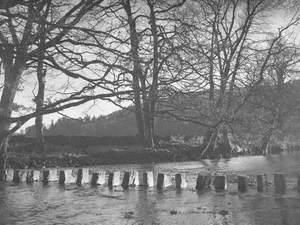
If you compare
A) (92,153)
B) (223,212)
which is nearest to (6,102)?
(223,212)

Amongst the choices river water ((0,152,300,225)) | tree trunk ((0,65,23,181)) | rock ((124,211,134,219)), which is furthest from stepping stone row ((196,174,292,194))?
tree trunk ((0,65,23,181))

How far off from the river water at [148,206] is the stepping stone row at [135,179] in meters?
0.23

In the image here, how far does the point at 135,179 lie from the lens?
12469 mm

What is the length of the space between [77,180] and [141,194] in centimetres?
330

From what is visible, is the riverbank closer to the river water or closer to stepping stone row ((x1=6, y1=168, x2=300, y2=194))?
stepping stone row ((x1=6, y1=168, x2=300, y2=194))

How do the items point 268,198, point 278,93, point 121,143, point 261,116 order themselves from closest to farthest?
point 268,198, point 261,116, point 278,93, point 121,143

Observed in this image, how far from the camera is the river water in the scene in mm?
7641

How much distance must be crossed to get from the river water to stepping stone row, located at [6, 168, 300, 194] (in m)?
0.23

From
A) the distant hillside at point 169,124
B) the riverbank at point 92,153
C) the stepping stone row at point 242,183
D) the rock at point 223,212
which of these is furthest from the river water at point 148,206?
the riverbank at point 92,153

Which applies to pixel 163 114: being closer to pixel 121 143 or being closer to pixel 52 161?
pixel 52 161

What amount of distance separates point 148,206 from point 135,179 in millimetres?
3479

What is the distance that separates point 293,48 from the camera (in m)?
27.1

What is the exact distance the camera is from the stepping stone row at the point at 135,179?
1085 centimetres

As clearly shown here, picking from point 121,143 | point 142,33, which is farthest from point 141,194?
point 121,143
